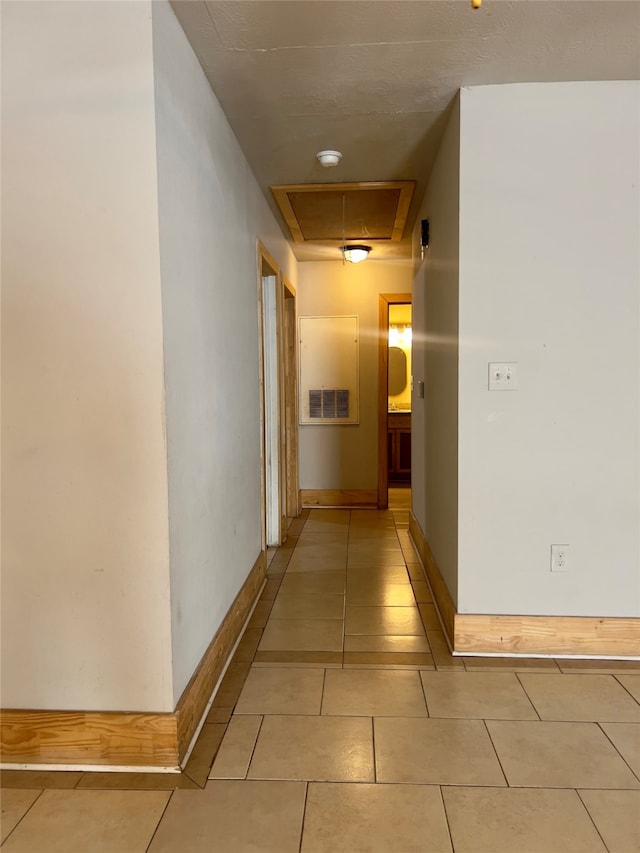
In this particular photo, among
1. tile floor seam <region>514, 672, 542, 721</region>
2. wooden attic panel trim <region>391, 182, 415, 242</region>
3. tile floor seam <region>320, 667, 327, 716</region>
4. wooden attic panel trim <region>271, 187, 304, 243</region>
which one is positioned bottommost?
tile floor seam <region>514, 672, 542, 721</region>

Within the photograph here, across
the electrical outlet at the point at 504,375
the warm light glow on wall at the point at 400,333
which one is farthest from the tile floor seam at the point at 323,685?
the warm light glow on wall at the point at 400,333

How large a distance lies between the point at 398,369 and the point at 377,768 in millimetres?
6026

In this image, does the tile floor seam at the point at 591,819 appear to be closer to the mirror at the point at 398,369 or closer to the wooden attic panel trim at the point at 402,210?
the wooden attic panel trim at the point at 402,210

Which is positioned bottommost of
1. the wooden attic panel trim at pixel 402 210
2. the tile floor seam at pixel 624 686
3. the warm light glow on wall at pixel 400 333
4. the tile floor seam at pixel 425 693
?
the tile floor seam at pixel 624 686

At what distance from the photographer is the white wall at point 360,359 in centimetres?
555

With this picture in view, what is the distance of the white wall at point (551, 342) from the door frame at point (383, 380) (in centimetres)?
308

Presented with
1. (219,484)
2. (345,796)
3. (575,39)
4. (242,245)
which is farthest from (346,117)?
(345,796)

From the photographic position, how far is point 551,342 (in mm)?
2418

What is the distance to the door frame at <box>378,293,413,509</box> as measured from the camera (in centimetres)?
552

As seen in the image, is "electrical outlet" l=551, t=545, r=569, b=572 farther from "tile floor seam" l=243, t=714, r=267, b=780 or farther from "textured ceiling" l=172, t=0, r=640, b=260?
"textured ceiling" l=172, t=0, r=640, b=260

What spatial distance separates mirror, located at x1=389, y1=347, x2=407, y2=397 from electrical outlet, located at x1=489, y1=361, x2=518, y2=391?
16.5 feet

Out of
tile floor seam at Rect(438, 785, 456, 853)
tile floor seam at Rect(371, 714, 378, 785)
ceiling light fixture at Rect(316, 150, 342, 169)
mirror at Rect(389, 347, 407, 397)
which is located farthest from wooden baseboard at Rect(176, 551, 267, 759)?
mirror at Rect(389, 347, 407, 397)

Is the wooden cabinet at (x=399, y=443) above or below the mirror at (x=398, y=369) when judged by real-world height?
below

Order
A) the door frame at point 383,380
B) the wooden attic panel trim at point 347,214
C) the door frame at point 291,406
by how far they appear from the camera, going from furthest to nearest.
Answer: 1. the door frame at point 383,380
2. the door frame at point 291,406
3. the wooden attic panel trim at point 347,214
